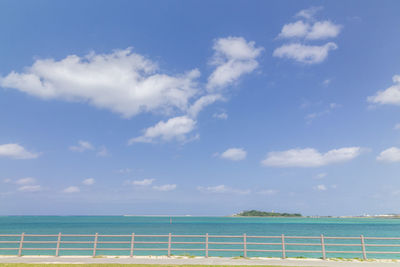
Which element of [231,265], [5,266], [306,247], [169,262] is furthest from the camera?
[306,247]

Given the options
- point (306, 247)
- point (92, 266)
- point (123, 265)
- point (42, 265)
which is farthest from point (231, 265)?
point (306, 247)

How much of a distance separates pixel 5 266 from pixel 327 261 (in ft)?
55.4

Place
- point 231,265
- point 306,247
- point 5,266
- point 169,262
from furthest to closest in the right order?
1. point 306,247
2. point 169,262
3. point 231,265
4. point 5,266

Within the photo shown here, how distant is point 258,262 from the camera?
16109 mm

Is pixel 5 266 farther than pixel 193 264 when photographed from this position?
No

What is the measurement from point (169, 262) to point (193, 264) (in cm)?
159

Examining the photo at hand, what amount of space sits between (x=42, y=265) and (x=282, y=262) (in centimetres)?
1255

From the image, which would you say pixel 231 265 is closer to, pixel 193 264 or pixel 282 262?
pixel 193 264

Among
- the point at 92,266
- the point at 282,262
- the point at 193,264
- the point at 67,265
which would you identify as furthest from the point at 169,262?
the point at 282,262

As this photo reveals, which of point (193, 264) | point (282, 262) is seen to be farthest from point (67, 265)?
point (282, 262)

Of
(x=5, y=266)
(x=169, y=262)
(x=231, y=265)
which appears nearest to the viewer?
(x=5, y=266)

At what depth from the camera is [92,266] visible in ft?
47.1

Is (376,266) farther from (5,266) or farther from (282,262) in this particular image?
(5,266)

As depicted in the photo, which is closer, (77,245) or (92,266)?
(92,266)
